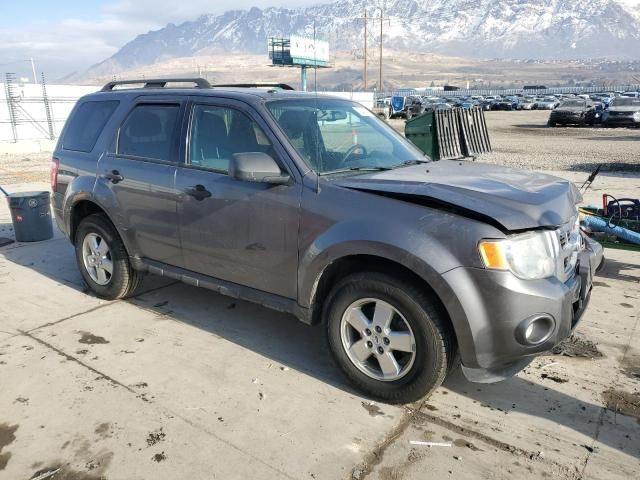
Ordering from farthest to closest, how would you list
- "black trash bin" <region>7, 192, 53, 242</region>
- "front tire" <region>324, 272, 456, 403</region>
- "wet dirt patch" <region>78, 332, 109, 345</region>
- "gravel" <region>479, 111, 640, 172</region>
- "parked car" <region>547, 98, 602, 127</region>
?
1. "parked car" <region>547, 98, 602, 127</region>
2. "gravel" <region>479, 111, 640, 172</region>
3. "black trash bin" <region>7, 192, 53, 242</region>
4. "wet dirt patch" <region>78, 332, 109, 345</region>
5. "front tire" <region>324, 272, 456, 403</region>

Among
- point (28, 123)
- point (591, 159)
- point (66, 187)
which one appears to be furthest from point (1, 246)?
point (28, 123)

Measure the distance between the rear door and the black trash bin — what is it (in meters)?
2.93

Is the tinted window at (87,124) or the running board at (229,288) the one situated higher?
the tinted window at (87,124)

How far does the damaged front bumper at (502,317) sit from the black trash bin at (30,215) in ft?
20.3

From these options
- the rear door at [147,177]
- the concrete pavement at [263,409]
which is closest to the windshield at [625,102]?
the concrete pavement at [263,409]

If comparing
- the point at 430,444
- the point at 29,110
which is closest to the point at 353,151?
the point at 430,444

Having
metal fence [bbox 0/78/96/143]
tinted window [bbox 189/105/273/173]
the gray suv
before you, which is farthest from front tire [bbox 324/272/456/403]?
metal fence [bbox 0/78/96/143]

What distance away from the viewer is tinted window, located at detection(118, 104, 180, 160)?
14.6ft

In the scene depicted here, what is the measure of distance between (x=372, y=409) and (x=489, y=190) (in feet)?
4.96

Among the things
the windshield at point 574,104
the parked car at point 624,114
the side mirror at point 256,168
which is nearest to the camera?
the side mirror at point 256,168

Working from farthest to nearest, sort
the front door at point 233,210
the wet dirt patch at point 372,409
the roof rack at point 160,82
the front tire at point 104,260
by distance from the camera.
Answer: the front tire at point 104,260 < the roof rack at point 160,82 < the front door at point 233,210 < the wet dirt patch at point 372,409

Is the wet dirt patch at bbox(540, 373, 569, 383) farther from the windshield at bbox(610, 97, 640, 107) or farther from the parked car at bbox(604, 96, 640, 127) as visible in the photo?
the windshield at bbox(610, 97, 640, 107)

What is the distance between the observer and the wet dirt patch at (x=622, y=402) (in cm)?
336

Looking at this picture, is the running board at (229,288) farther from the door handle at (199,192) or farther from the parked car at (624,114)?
the parked car at (624,114)
